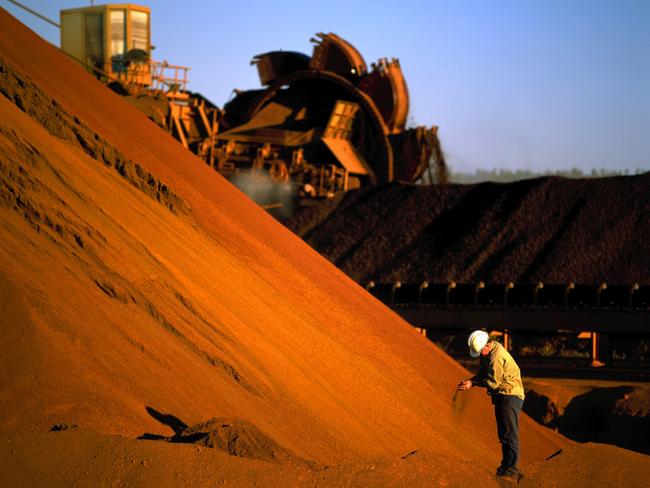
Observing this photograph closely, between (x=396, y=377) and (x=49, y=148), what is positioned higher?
(x=49, y=148)

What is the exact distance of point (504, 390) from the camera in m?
8.79

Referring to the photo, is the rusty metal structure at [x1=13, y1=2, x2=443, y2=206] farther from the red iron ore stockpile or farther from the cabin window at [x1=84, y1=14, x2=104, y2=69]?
the red iron ore stockpile

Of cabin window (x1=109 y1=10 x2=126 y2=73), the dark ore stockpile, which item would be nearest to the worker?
the dark ore stockpile

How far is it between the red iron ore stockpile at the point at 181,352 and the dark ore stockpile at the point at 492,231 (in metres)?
17.1

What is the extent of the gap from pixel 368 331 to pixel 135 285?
13.7 ft

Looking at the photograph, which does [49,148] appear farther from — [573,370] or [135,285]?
[573,370]

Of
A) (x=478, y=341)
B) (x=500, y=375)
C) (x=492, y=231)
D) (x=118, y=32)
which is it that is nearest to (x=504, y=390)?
(x=500, y=375)

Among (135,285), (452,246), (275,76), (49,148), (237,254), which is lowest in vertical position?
(452,246)

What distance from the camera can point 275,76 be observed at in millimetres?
44250

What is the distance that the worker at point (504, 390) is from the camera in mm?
8727

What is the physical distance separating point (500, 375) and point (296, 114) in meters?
36.2

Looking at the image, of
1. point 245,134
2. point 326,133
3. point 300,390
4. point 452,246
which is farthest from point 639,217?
point 300,390

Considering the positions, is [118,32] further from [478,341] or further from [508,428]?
[508,428]

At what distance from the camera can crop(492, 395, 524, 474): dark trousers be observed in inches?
343
